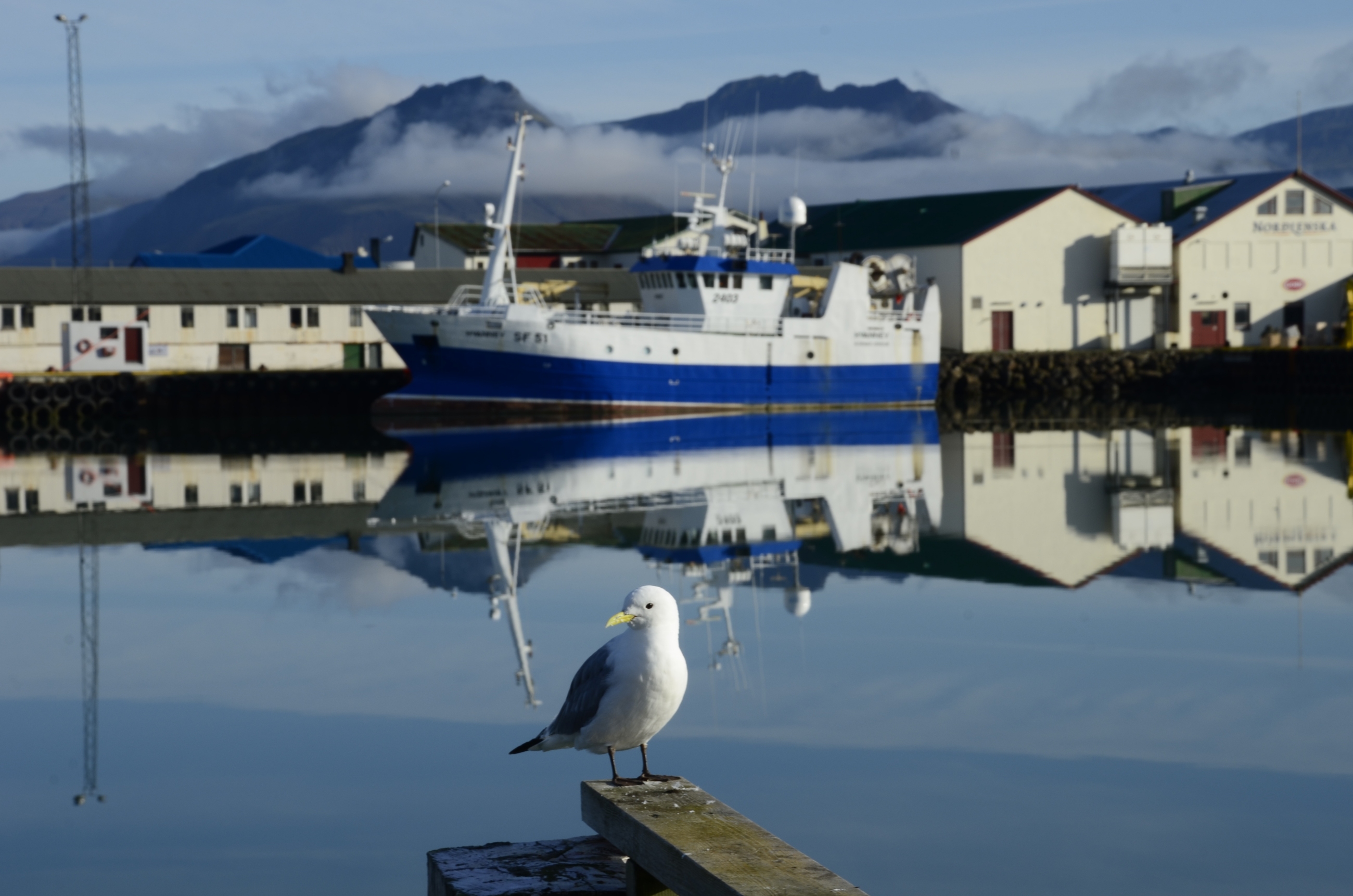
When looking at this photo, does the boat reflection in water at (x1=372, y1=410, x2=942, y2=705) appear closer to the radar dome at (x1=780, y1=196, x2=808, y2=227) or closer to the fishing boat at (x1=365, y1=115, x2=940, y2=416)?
the fishing boat at (x1=365, y1=115, x2=940, y2=416)

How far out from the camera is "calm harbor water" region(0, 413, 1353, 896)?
5910mm

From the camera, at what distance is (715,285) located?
38.3 meters

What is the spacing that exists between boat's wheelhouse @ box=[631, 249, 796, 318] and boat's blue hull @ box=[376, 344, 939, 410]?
148 cm

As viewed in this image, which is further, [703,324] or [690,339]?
[703,324]

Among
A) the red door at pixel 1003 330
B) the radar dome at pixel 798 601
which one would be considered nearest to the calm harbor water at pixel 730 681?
the radar dome at pixel 798 601

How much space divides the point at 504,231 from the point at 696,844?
106ft

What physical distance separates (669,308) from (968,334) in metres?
12.9

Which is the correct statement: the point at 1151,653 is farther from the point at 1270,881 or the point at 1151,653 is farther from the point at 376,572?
the point at 376,572

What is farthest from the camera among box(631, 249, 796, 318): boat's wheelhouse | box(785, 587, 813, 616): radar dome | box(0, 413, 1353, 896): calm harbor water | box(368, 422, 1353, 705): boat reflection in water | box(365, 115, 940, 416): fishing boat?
box(631, 249, 796, 318): boat's wheelhouse

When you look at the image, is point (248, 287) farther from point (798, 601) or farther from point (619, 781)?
point (619, 781)

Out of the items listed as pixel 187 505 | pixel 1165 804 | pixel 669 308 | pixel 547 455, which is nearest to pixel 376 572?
pixel 187 505

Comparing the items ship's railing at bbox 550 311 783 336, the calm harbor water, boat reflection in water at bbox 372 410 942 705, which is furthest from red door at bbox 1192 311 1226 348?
the calm harbor water

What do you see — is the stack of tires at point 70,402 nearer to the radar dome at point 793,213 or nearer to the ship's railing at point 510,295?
the ship's railing at point 510,295

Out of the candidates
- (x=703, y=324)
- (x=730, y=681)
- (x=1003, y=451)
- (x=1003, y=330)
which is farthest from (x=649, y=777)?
(x=1003, y=330)
